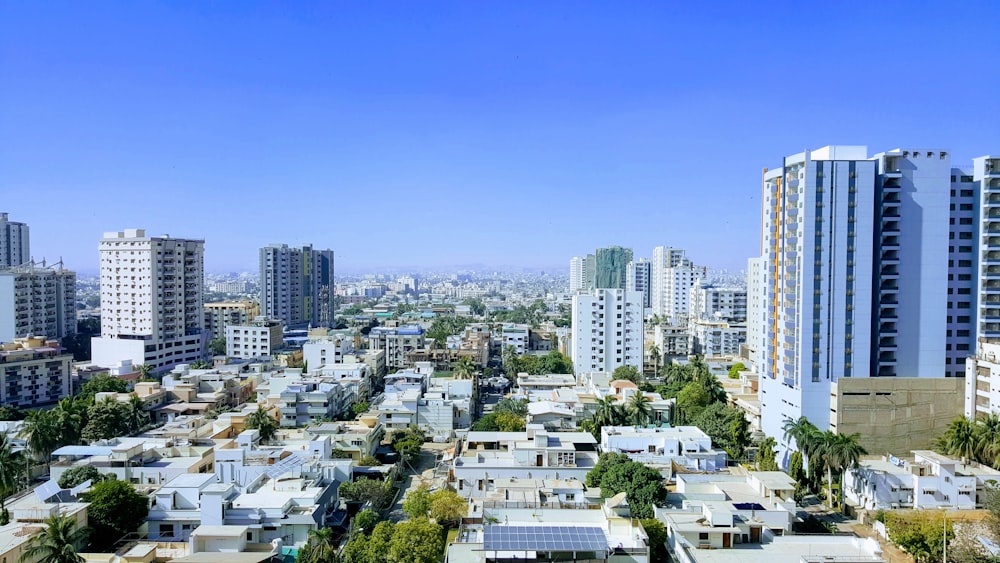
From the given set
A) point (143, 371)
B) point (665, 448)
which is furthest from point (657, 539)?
point (143, 371)

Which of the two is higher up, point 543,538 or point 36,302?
point 36,302

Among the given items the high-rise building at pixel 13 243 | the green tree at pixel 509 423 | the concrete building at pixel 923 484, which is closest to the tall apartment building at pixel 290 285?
the high-rise building at pixel 13 243

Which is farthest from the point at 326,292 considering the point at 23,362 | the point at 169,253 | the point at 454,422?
the point at 454,422

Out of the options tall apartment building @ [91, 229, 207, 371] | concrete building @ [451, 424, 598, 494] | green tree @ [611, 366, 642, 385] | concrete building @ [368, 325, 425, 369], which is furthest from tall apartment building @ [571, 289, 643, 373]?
tall apartment building @ [91, 229, 207, 371]

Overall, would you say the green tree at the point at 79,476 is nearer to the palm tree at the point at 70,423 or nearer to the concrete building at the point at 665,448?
the palm tree at the point at 70,423

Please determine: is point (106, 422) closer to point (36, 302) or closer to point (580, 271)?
point (36, 302)

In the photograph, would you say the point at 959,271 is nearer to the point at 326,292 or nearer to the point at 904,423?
Result: the point at 904,423

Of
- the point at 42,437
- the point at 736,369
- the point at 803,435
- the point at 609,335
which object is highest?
the point at 609,335
